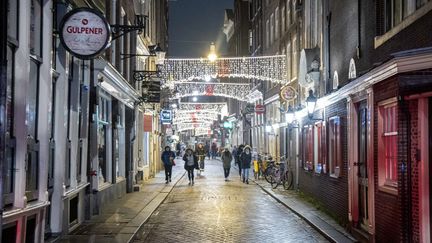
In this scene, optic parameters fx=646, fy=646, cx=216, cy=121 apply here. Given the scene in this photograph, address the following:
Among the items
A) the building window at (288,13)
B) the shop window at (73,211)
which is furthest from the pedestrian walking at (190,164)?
the shop window at (73,211)

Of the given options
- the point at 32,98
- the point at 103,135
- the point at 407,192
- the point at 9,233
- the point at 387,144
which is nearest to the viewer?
the point at 9,233

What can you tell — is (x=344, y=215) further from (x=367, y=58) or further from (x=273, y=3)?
(x=273, y=3)

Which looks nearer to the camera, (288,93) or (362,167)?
(362,167)

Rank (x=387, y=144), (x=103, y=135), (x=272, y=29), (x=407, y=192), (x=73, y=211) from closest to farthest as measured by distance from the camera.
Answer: (x=407, y=192)
(x=387, y=144)
(x=73, y=211)
(x=103, y=135)
(x=272, y=29)

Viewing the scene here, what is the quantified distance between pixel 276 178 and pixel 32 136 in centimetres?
1663

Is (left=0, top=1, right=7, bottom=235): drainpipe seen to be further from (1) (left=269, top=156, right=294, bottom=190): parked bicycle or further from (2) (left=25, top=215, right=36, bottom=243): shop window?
(1) (left=269, top=156, right=294, bottom=190): parked bicycle

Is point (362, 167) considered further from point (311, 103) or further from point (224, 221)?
point (311, 103)

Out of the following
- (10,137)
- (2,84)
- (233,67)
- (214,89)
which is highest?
(214,89)

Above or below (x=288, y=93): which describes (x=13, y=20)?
below

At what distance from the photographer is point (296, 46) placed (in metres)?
25.4

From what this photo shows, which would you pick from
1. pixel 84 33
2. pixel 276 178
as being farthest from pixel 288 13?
pixel 84 33

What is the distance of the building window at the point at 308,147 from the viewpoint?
1939cm

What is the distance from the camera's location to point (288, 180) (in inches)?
960

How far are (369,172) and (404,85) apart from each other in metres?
2.57
